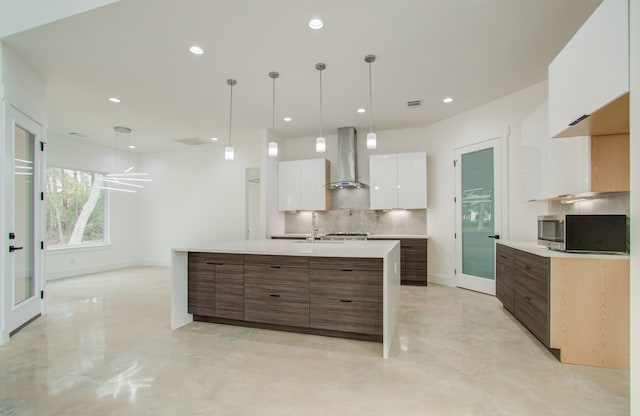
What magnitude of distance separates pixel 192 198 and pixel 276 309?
5370 millimetres

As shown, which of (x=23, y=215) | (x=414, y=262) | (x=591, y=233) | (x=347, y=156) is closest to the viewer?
(x=591, y=233)

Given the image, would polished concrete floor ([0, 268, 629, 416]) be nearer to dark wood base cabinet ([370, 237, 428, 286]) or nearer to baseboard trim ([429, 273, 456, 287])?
baseboard trim ([429, 273, 456, 287])

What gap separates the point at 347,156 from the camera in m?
5.69

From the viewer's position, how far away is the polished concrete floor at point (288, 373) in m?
1.86

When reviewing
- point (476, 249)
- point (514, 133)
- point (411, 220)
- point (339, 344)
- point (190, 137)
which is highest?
point (190, 137)

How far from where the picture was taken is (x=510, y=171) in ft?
13.9

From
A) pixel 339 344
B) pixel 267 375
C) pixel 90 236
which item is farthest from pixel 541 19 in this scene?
pixel 90 236

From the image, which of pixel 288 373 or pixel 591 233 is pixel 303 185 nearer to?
pixel 288 373

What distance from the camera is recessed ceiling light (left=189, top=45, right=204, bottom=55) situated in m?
3.01

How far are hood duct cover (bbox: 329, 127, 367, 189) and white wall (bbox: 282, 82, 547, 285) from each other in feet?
1.20

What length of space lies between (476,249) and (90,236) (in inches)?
326

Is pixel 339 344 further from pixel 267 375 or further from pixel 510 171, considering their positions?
pixel 510 171

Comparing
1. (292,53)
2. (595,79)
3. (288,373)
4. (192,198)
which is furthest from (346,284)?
(192,198)

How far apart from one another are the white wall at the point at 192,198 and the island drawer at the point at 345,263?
4.34 meters
